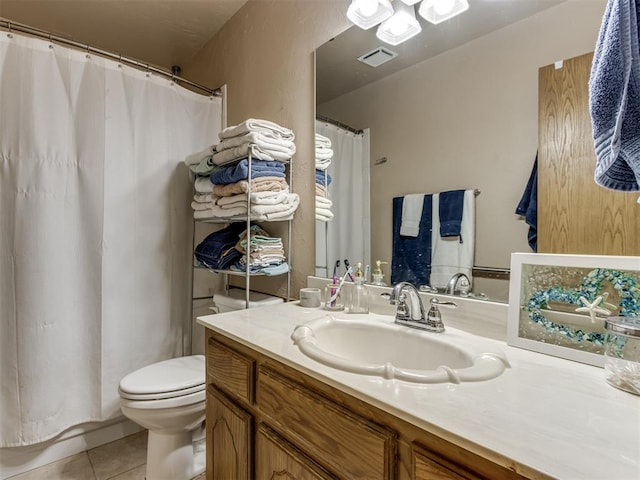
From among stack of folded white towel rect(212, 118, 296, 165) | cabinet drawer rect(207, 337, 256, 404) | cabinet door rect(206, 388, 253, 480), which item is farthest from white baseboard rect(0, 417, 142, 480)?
stack of folded white towel rect(212, 118, 296, 165)

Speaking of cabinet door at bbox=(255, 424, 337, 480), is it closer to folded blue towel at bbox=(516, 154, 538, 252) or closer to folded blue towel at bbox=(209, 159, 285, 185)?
folded blue towel at bbox=(516, 154, 538, 252)

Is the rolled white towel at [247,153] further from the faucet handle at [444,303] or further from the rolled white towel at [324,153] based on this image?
the faucet handle at [444,303]

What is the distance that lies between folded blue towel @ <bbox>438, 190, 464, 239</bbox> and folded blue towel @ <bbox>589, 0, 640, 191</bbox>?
453mm

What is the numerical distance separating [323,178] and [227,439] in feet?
3.58

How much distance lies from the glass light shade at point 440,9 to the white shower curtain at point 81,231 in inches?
56.1

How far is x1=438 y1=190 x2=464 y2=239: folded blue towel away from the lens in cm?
108

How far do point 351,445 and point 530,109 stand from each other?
98cm

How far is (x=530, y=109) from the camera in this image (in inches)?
36.9

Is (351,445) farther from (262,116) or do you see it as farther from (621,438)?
(262,116)

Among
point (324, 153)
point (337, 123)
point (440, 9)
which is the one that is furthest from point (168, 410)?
point (440, 9)

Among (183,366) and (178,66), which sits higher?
(178,66)

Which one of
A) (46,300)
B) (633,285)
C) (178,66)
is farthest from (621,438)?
(178,66)

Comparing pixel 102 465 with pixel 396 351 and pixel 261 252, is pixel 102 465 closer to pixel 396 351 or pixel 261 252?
pixel 261 252

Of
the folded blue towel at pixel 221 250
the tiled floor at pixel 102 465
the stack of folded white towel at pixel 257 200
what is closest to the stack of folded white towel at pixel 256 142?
the stack of folded white towel at pixel 257 200
